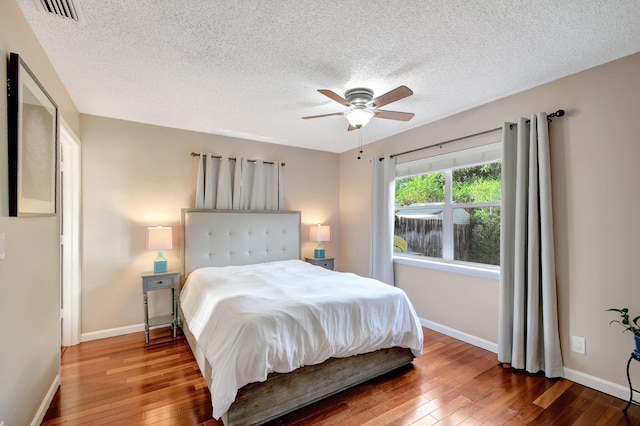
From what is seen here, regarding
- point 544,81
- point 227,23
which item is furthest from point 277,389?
point 544,81

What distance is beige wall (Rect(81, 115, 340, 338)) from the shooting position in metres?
3.28

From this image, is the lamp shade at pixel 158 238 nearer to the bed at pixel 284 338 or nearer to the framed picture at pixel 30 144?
the bed at pixel 284 338

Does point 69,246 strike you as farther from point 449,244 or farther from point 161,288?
point 449,244

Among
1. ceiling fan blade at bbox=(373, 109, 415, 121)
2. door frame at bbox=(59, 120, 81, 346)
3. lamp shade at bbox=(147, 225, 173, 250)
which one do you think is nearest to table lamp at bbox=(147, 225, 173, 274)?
lamp shade at bbox=(147, 225, 173, 250)

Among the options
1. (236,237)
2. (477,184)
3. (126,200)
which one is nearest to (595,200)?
(477,184)

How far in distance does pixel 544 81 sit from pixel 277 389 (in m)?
3.19

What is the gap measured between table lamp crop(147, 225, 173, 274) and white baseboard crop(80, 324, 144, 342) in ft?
2.41

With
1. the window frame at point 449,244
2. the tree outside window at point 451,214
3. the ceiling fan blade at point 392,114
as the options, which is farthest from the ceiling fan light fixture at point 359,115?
the tree outside window at point 451,214

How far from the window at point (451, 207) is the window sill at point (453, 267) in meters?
0.10

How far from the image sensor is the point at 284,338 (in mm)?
1953

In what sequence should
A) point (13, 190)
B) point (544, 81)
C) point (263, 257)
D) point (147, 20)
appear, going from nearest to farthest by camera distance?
point (13, 190), point (147, 20), point (544, 81), point (263, 257)

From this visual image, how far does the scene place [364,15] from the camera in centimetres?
169

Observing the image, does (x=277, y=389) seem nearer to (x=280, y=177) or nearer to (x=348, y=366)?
(x=348, y=366)

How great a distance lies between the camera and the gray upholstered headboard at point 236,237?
367 centimetres
